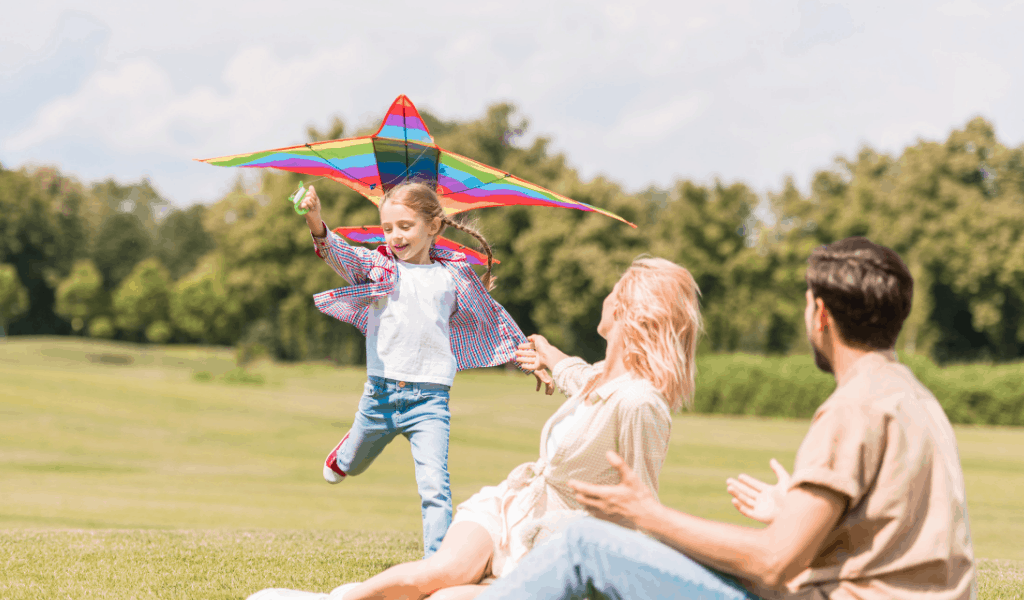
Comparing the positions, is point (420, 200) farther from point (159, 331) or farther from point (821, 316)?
point (159, 331)

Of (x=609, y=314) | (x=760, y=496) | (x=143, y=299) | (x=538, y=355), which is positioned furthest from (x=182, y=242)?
(x=760, y=496)

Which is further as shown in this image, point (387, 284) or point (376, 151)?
point (376, 151)

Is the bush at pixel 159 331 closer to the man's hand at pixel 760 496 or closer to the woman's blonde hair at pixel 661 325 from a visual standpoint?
the woman's blonde hair at pixel 661 325

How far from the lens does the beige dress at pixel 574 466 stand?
2818mm

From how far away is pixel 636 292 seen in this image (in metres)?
3.01

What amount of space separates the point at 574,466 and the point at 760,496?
0.64m

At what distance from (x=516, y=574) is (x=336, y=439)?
1786 centimetres

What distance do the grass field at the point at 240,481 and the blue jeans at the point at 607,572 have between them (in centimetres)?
243

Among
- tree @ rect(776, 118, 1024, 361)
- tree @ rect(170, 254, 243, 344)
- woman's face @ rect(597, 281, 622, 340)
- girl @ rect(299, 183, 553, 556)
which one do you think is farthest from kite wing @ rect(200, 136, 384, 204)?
tree @ rect(170, 254, 243, 344)

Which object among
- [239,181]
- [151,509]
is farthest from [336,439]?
[239,181]

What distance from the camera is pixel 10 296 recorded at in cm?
5562

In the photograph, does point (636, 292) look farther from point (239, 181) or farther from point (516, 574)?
point (239, 181)

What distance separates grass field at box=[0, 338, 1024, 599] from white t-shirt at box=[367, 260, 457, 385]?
4.23ft

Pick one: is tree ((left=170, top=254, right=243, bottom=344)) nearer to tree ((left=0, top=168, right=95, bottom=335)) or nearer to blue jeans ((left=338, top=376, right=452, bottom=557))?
tree ((left=0, top=168, right=95, bottom=335))
